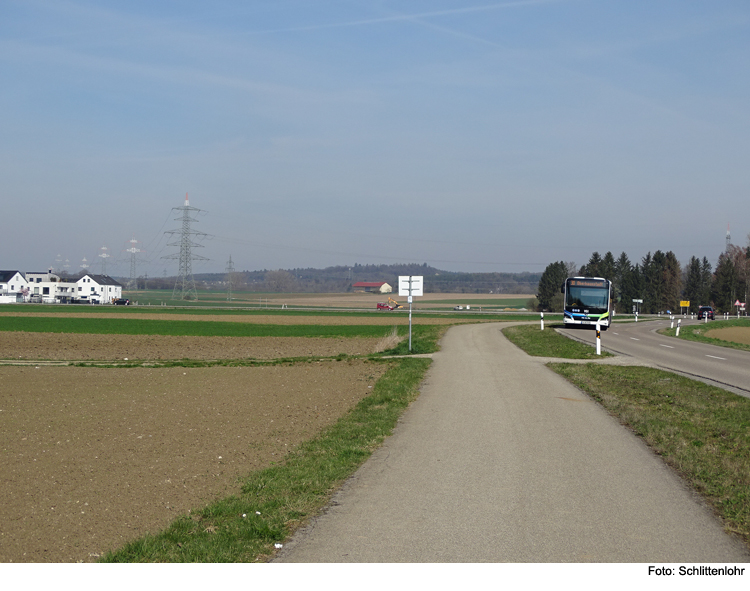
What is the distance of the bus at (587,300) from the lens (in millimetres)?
42531

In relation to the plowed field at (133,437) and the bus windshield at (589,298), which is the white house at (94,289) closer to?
the bus windshield at (589,298)

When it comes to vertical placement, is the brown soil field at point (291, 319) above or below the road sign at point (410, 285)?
below

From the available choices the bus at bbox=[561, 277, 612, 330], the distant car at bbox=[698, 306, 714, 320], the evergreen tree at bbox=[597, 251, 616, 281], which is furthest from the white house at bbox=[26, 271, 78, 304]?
the bus at bbox=[561, 277, 612, 330]

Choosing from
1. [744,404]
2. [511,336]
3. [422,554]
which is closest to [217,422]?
[422,554]

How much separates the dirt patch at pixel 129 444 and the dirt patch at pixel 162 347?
A: 1034 centimetres

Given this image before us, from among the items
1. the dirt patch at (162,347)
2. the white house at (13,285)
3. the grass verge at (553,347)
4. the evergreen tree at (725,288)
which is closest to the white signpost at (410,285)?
the dirt patch at (162,347)

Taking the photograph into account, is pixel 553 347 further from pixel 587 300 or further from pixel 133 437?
pixel 133 437

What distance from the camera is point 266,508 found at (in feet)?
21.8

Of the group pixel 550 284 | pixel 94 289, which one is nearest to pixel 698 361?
pixel 550 284

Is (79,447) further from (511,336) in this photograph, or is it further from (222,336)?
(222,336)

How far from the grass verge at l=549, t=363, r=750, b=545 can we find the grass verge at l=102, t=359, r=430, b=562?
4026 millimetres

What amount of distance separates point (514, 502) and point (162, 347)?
3200 cm

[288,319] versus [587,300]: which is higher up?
[587,300]

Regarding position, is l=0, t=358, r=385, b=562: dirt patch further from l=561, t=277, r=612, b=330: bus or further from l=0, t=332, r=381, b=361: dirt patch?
l=561, t=277, r=612, b=330: bus
